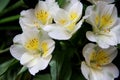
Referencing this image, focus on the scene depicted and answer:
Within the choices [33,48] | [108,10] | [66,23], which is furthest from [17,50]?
[108,10]

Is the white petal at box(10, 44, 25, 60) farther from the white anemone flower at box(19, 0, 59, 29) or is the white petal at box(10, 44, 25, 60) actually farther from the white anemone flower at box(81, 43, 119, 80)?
the white anemone flower at box(81, 43, 119, 80)

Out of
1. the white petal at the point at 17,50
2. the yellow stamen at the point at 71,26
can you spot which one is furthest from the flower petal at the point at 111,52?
the white petal at the point at 17,50

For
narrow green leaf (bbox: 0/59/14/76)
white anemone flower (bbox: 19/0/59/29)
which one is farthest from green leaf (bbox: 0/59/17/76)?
white anemone flower (bbox: 19/0/59/29)

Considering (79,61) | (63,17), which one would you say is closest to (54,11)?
(63,17)

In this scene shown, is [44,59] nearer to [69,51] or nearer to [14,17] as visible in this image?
[69,51]

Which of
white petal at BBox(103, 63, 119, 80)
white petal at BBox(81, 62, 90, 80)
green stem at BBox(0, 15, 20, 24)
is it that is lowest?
white petal at BBox(103, 63, 119, 80)

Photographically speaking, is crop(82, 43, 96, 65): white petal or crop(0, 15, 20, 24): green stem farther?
crop(0, 15, 20, 24): green stem
